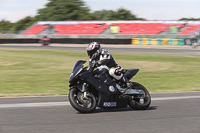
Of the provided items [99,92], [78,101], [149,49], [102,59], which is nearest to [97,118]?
[78,101]

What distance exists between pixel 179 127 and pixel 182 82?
7.94m

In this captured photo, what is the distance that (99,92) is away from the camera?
713 centimetres

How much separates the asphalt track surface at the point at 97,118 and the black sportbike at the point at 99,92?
0.56 feet

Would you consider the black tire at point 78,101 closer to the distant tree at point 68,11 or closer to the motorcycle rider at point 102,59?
the motorcycle rider at point 102,59

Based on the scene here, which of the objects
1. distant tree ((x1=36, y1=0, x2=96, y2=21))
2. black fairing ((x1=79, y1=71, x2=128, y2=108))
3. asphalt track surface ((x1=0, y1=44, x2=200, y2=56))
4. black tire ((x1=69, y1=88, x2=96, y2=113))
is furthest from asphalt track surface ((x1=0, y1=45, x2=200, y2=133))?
distant tree ((x1=36, y1=0, x2=96, y2=21))

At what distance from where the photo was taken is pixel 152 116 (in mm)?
6863

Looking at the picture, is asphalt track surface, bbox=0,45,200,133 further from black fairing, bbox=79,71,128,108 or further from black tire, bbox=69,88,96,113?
black fairing, bbox=79,71,128,108

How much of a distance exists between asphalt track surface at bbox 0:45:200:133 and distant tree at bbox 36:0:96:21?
79.7 meters

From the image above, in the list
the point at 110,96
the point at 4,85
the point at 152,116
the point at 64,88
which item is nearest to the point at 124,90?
the point at 110,96

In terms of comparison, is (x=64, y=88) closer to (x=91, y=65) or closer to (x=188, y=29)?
(x=91, y=65)

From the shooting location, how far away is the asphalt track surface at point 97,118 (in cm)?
568

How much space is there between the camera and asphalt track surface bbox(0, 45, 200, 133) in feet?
18.6

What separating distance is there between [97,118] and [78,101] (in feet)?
1.87

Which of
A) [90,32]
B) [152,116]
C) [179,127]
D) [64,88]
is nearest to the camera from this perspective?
[179,127]
